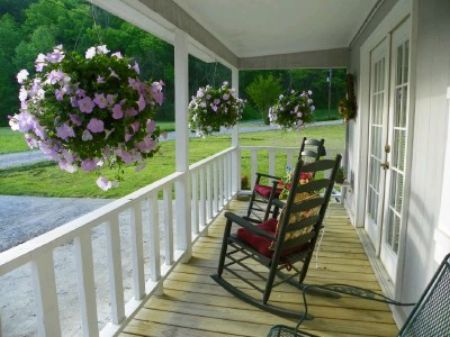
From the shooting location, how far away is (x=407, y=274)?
213 centimetres

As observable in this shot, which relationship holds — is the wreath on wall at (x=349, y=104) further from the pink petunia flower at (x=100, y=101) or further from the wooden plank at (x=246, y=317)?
the pink petunia flower at (x=100, y=101)

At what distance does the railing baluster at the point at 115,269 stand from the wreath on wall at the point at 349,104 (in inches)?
133

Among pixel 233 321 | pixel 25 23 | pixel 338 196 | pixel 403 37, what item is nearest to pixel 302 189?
pixel 233 321

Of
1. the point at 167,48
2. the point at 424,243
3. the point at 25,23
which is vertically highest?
the point at 167,48

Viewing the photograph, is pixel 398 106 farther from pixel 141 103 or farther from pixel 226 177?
pixel 226 177

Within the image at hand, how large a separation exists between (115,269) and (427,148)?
5.86 feet

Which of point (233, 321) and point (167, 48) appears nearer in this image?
point (233, 321)

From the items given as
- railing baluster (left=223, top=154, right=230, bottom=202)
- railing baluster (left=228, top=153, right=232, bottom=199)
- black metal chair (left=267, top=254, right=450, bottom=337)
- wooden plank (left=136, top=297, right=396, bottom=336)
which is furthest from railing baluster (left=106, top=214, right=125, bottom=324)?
railing baluster (left=228, top=153, right=232, bottom=199)

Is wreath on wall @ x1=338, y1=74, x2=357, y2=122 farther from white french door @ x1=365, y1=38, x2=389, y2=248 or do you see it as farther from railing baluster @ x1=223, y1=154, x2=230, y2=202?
railing baluster @ x1=223, y1=154, x2=230, y2=202

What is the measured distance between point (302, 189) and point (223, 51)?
271cm

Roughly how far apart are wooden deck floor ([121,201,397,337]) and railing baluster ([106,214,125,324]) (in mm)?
190

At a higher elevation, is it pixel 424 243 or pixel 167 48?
pixel 167 48

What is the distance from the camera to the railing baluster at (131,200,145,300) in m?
2.29

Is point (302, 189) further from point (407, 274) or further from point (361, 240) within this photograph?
point (361, 240)
